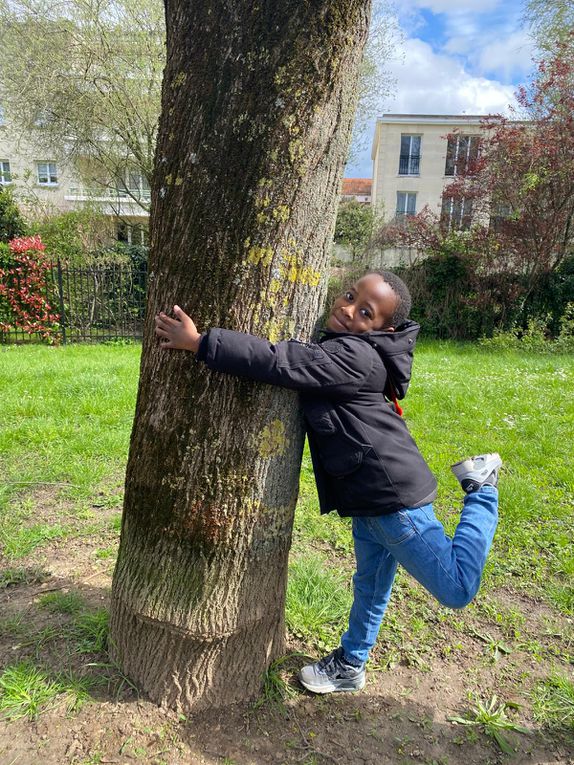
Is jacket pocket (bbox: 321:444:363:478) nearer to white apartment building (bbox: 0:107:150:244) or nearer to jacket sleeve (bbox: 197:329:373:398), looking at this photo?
jacket sleeve (bbox: 197:329:373:398)

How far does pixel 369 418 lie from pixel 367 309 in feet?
1.38

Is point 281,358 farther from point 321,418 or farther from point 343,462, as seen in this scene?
point 343,462

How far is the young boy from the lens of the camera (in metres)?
1.73

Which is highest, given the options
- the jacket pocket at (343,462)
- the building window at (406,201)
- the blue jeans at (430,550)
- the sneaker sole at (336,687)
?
the building window at (406,201)

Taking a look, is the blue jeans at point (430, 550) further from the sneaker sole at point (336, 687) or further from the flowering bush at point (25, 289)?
the flowering bush at point (25, 289)

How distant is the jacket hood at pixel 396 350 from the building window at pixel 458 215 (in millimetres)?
14964

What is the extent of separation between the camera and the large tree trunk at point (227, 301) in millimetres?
1672

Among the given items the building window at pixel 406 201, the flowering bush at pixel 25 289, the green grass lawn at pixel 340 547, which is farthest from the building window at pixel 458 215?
the building window at pixel 406 201

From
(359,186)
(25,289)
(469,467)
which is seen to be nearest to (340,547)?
(469,467)

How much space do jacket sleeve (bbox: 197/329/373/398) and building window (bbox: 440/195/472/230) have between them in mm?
15232

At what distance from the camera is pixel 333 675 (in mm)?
2217

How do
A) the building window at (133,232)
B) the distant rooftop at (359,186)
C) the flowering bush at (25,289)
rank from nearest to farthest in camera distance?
1. the flowering bush at (25,289)
2. the building window at (133,232)
3. the distant rooftop at (359,186)

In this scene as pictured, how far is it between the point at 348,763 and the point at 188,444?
52.1 inches

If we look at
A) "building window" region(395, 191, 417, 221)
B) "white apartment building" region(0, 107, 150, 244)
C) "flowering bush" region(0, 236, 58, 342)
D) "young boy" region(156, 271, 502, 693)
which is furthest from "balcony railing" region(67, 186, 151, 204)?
"building window" region(395, 191, 417, 221)
